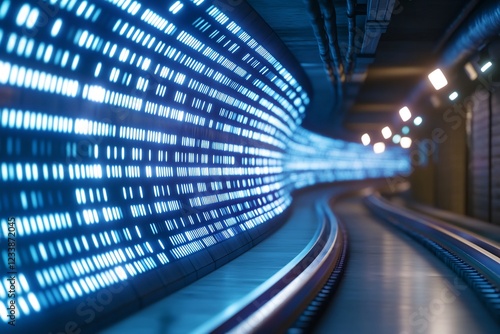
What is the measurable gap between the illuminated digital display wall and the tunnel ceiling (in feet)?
3.16

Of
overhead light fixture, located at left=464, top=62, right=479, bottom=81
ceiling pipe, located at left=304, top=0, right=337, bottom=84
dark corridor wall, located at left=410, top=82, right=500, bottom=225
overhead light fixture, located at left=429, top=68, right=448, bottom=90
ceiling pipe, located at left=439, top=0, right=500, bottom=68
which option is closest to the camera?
ceiling pipe, located at left=304, top=0, right=337, bottom=84

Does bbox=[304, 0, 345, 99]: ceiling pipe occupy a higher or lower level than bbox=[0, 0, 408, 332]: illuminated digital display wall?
higher

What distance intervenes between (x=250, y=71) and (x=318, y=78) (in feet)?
30.2

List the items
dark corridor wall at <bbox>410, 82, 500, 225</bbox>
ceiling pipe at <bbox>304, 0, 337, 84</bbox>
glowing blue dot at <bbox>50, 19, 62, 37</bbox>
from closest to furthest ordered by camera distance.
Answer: glowing blue dot at <bbox>50, 19, 62, 37</bbox>
ceiling pipe at <bbox>304, 0, 337, 84</bbox>
dark corridor wall at <bbox>410, 82, 500, 225</bbox>

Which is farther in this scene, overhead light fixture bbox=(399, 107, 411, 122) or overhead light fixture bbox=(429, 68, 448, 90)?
overhead light fixture bbox=(399, 107, 411, 122)

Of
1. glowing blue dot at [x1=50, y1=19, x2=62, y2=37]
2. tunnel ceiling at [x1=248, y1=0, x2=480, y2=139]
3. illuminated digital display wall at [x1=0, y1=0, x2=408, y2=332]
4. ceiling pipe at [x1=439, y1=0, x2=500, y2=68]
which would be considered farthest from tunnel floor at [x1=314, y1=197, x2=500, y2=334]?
ceiling pipe at [x1=439, y1=0, x2=500, y2=68]

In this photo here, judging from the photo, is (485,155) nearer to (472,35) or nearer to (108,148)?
(472,35)

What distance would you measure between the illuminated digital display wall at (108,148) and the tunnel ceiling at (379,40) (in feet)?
3.16

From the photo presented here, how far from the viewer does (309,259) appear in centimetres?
1498

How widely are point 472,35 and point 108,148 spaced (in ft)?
33.2

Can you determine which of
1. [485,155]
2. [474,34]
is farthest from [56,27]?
[485,155]

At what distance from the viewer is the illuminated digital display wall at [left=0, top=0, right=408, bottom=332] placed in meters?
7.64

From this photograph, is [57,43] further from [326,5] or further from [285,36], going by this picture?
[285,36]

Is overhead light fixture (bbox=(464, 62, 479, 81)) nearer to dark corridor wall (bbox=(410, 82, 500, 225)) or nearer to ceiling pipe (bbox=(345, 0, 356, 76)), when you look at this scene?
ceiling pipe (bbox=(345, 0, 356, 76))
